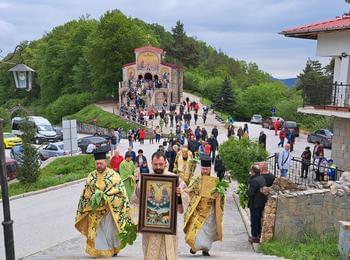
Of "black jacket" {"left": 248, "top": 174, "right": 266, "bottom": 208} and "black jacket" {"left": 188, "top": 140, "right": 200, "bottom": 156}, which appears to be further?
"black jacket" {"left": 188, "top": 140, "right": 200, "bottom": 156}

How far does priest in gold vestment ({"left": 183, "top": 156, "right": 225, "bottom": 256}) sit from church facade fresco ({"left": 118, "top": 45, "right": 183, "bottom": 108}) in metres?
47.7

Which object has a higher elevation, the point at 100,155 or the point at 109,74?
the point at 109,74

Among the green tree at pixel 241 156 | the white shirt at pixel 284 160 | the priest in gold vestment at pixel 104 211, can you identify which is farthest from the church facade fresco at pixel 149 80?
the priest in gold vestment at pixel 104 211

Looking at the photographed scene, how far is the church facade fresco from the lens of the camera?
188 feet

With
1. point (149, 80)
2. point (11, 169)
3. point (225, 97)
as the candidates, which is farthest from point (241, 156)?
point (225, 97)

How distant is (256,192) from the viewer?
10.2 meters

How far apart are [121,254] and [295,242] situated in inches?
156

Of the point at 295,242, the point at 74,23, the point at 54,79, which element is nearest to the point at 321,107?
the point at 295,242

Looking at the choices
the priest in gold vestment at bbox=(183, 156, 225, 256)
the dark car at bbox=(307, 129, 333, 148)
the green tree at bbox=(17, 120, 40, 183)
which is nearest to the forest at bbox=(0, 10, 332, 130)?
the dark car at bbox=(307, 129, 333, 148)

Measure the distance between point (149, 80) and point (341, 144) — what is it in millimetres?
42692

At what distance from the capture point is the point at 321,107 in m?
18.7

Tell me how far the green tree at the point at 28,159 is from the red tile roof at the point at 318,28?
37.5ft

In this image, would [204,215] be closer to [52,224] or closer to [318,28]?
[52,224]

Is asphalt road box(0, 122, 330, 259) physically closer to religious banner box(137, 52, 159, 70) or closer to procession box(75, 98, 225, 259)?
procession box(75, 98, 225, 259)
